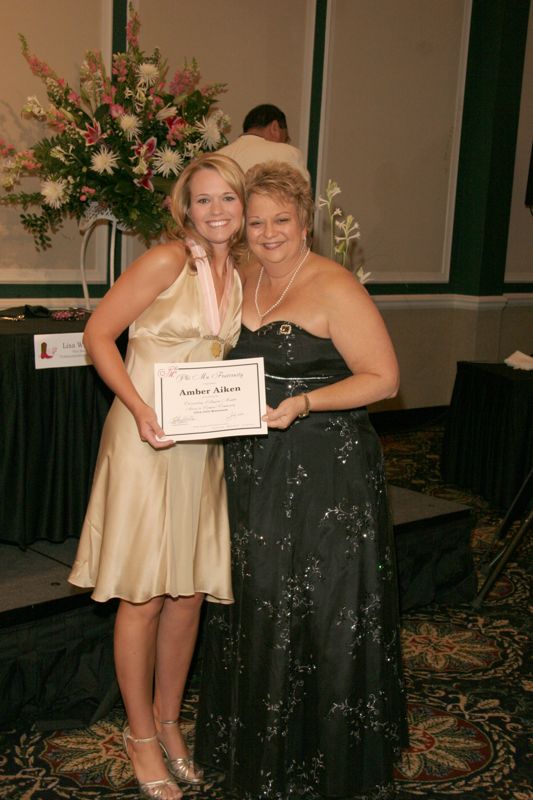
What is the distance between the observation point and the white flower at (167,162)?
360 centimetres

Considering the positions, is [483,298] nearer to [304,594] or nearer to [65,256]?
[65,256]

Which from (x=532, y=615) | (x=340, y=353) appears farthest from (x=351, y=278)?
(x=532, y=615)

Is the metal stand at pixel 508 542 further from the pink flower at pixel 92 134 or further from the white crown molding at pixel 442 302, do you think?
the white crown molding at pixel 442 302

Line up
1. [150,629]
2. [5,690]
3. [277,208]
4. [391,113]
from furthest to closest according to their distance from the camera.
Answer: [391,113] < [5,690] < [150,629] < [277,208]

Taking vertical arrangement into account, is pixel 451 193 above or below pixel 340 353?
above

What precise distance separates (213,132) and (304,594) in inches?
86.0

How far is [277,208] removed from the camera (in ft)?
7.13

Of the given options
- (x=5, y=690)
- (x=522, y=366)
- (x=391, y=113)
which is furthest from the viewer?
(x=391, y=113)

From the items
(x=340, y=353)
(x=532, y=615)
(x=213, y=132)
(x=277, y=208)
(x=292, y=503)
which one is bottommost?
(x=532, y=615)

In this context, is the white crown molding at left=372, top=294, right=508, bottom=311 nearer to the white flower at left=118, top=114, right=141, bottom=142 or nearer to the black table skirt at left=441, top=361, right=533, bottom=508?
the black table skirt at left=441, top=361, right=533, bottom=508

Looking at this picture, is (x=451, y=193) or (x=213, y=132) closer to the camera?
(x=213, y=132)

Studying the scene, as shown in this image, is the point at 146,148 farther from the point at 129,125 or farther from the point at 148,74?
the point at 148,74

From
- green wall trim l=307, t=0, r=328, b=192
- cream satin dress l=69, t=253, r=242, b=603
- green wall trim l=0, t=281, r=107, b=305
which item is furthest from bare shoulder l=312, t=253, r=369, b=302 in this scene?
green wall trim l=307, t=0, r=328, b=192

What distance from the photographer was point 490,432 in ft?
16.6
